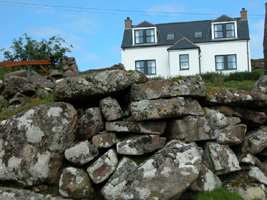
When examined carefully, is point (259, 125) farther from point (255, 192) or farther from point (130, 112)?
point (130, 112)

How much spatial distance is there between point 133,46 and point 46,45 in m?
12.8

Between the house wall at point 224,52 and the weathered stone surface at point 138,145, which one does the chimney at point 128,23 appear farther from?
the weathered stone surface at point 138,145

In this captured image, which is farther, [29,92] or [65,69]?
[65,69]

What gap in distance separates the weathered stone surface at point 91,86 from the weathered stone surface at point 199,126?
1527 millimetres

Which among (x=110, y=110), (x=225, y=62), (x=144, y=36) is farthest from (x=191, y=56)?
(x=110, y=110)

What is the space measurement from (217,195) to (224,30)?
2808 centimetres

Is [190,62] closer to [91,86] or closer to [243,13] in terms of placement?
[243,13]

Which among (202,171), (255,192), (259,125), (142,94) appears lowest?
(255,192)

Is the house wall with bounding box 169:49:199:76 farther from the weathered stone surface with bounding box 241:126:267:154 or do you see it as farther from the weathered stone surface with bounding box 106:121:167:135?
the weathered stone surface with bounding box 106:121:167:135

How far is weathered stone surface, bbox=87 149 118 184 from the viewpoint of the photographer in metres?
5.73

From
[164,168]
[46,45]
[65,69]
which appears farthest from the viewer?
[46,45]

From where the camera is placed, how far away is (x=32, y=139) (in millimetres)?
6145

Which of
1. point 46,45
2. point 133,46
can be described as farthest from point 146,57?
point 46,45

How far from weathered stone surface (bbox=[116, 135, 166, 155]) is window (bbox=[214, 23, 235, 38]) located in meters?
27.5
